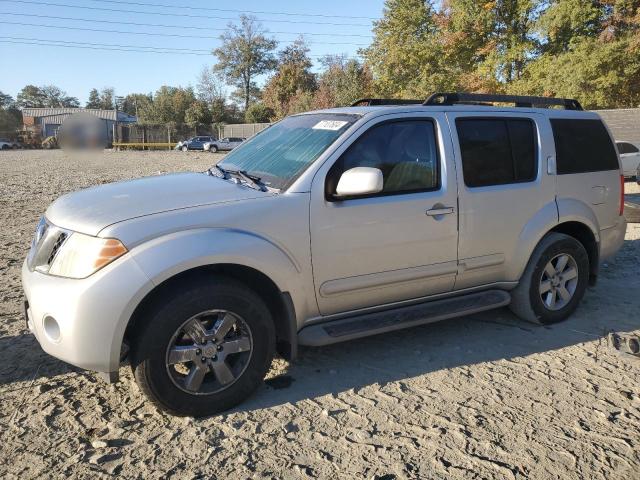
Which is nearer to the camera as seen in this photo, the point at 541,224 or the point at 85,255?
the point at 85,255

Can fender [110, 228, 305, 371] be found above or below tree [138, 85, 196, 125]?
below

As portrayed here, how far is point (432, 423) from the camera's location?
10.1ft

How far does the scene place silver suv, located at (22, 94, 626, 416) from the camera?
114 inches

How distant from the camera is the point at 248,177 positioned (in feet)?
12.0

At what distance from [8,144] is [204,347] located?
59688mm

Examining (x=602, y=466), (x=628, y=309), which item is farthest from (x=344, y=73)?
(x=602, y=466)

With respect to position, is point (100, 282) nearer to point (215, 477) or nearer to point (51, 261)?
point (51, 261)

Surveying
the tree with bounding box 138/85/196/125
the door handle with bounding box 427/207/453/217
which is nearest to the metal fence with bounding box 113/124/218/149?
the tree with bounding box 138/85/196/125

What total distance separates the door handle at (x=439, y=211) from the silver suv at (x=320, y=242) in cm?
2

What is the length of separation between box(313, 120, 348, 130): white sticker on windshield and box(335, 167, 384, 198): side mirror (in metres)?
0.48

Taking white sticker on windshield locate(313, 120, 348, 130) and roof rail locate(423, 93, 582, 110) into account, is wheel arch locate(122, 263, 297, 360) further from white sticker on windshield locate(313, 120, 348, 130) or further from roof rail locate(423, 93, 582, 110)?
roof rail locate(423, 93, 582, 110)

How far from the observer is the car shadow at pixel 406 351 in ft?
11.6

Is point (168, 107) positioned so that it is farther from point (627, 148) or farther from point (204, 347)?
point (204, 347)

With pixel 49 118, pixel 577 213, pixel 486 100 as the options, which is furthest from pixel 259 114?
pixel 577 213
